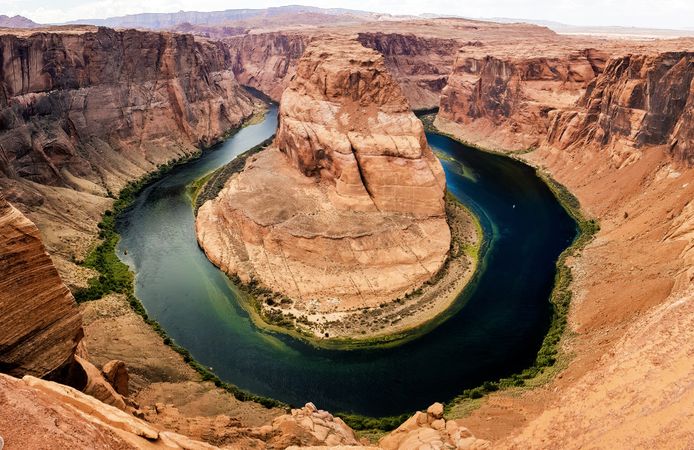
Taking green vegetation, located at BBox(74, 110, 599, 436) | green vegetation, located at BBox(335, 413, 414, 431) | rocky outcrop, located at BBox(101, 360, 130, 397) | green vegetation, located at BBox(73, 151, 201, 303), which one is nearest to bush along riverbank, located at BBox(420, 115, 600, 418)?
green vegetation, located at BBox(74, 110, 599, 436)

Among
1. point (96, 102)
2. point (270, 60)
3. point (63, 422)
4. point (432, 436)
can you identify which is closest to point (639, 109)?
point (432, 436)

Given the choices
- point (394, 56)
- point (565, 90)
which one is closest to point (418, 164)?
point (565, 90)

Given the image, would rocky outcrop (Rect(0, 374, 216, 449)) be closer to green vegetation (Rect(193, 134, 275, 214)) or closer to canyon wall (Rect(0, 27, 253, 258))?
canyon wall (Rect(0, 27, 253, 258))

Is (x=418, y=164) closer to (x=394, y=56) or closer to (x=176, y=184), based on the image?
(x=176, y=184)

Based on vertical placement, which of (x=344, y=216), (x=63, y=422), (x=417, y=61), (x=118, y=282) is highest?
(x=417, y=61)

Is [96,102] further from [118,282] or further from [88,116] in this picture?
[118,282]

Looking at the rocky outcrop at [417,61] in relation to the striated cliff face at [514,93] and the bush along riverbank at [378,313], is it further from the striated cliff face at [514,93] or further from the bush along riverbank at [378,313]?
the bush along riverbank at [378,313]

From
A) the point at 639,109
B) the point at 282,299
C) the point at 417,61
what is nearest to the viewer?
the point at 282,299
